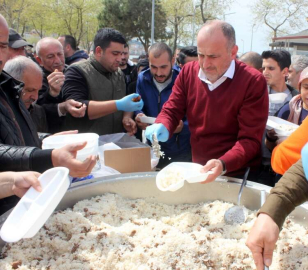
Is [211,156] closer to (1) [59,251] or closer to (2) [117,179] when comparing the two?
(2) [117,179]

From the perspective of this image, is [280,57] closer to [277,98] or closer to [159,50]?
[277,98]

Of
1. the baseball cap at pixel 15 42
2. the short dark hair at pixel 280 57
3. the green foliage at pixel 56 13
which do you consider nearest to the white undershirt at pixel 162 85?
the short dark hair at pixel 280 57

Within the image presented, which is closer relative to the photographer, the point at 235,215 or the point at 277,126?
the point at 235,215

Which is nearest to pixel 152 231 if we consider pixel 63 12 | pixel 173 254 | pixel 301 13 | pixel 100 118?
pixel 173 254

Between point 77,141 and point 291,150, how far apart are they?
1.16 m

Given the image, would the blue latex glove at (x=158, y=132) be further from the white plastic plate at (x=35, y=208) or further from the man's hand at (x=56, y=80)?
the man's hand at (x=56, y=80)

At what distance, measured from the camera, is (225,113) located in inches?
78.7

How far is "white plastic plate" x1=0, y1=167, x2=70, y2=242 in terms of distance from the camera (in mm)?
969

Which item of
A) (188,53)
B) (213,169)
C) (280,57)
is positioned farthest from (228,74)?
(188,53)

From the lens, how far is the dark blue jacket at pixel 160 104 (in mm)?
3081

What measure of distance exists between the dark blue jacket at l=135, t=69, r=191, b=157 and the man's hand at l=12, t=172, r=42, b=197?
197 cm

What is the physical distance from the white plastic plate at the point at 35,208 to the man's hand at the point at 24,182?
0.02 meters

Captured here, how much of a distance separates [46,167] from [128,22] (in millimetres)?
27029

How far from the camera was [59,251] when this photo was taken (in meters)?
1.36
